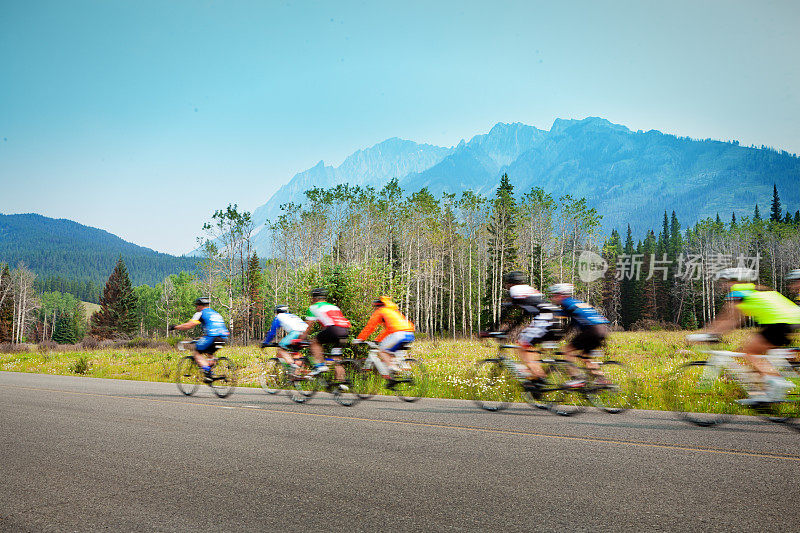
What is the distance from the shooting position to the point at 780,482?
4445 millimetres

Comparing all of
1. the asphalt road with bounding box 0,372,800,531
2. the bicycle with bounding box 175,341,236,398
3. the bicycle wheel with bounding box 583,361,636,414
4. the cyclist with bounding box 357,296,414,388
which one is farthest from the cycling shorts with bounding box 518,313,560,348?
the bicycle with bounding box 175,341,236,398

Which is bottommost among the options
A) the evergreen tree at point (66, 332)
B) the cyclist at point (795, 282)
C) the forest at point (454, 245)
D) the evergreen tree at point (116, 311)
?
the evergreen tree at point (66, 332)

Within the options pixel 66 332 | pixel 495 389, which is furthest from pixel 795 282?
pixel 66 332

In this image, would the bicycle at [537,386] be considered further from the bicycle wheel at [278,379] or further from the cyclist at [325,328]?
the bicycle wheel at [278,379]

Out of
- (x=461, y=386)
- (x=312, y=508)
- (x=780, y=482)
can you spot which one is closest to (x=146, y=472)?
(x=312, y=508)

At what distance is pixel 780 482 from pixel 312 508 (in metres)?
4.15

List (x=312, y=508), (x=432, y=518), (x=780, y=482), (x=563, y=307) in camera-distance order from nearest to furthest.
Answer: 1. (x=432, y=518)
2. (x=312, y=508)
3. (x=780, y=482)
4. (x=563, y=307)

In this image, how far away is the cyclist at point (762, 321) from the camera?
720cm

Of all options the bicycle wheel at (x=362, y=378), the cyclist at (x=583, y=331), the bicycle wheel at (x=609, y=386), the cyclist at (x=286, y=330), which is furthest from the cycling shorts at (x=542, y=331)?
the cyclist at (x=286, y=330)

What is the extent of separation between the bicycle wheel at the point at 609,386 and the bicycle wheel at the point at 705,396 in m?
0.91

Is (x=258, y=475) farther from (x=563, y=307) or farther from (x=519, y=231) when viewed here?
(x=519, y=231)

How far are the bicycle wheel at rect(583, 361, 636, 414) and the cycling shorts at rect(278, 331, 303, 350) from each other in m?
5.97

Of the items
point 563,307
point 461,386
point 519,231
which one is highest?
point 519,231

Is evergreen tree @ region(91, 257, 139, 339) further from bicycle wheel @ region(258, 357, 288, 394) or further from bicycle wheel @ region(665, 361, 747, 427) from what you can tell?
bicycle wheel @ region(665, 361, 747, 427)
